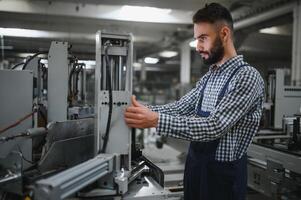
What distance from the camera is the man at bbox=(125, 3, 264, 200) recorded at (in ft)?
3.59

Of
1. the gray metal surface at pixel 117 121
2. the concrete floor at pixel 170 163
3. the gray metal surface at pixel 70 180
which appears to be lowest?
the concrete floor at pixel 170 163

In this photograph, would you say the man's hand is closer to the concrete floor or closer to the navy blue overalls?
the navy blue overalls

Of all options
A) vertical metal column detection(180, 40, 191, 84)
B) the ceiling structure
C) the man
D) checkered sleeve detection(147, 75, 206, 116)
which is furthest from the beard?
vertical metal column detection(180, 40, 191, 84)

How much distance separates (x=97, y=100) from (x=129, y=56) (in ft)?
0.77

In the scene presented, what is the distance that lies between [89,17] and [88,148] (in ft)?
11.4

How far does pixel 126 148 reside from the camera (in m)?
1.18

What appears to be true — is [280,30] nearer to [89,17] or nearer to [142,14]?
[142,14]

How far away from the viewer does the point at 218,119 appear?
1.10 m

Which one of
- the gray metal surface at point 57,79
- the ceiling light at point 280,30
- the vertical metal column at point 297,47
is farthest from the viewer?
the ceiling light at point 280,30

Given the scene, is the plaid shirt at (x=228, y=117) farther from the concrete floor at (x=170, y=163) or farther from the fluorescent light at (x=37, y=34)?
the fluorescent light at (x=37, y=34)

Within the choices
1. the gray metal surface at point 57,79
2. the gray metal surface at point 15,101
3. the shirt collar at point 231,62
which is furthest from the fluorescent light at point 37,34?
the shirt collar at point 231,62

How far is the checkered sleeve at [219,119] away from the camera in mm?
1089

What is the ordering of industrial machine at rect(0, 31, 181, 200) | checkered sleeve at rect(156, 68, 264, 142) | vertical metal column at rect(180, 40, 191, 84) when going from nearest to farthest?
1. industrial machine at rect(0, 31, 181, 200)
2. checkered sleeve at rect(156, 68, 264, 142)
3. vertical metal column at rect(180, 40, 191, 84)

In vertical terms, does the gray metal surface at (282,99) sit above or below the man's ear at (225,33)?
below
